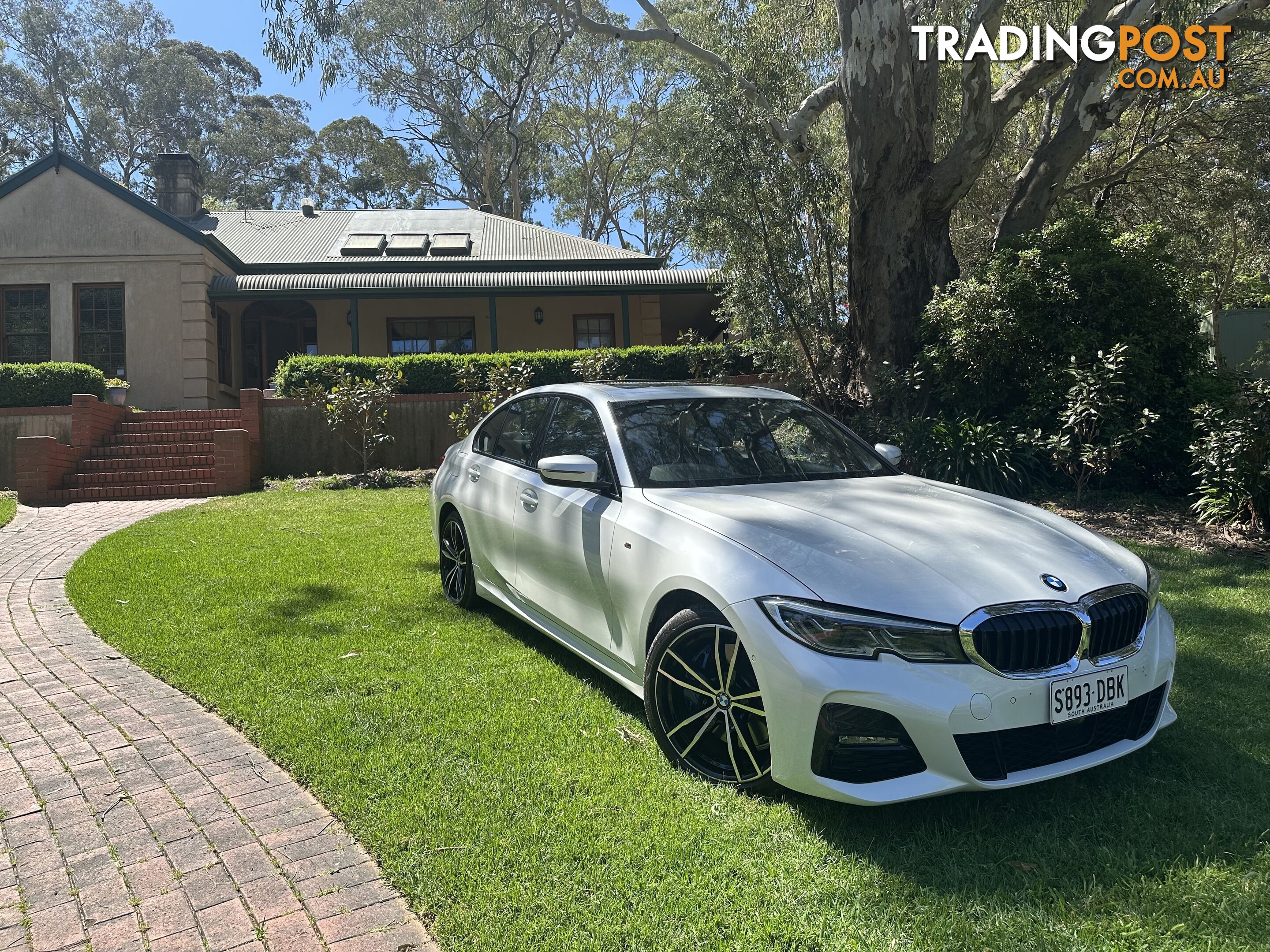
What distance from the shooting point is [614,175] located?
3675cm

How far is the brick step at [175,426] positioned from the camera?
1419 cm

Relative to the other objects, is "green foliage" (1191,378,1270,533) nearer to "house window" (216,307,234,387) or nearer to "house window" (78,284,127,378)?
"house window" (216,307,234,387)

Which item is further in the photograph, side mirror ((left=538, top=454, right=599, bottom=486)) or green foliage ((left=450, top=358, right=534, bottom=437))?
green foliage ((left=450, top=358, right=534, bottom=437))

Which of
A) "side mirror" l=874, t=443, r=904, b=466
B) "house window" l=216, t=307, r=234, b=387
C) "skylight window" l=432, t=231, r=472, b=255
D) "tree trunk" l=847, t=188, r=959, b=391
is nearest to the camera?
"side mirror" l=874, t=443, r=904, b=466

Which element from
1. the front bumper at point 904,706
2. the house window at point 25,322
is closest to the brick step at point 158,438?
the house window at point 25,322

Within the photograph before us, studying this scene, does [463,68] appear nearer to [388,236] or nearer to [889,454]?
[388,236]

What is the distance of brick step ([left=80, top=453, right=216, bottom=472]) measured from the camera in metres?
12.9

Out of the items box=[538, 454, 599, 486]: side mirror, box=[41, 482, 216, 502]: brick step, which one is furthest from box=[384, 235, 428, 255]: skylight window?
box=[538, 454, 599, 486]: side mirror

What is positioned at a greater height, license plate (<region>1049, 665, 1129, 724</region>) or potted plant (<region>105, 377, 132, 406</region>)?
potted plant (<region>105, 377, 132, 406</region>)

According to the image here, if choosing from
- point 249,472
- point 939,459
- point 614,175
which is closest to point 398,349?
point 249,472

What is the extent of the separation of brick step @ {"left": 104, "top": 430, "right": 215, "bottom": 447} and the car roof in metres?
10.9

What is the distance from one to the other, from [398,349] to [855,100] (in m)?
13.5

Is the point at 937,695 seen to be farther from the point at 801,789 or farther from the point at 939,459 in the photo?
the point at 939,459

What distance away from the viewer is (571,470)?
393cm
